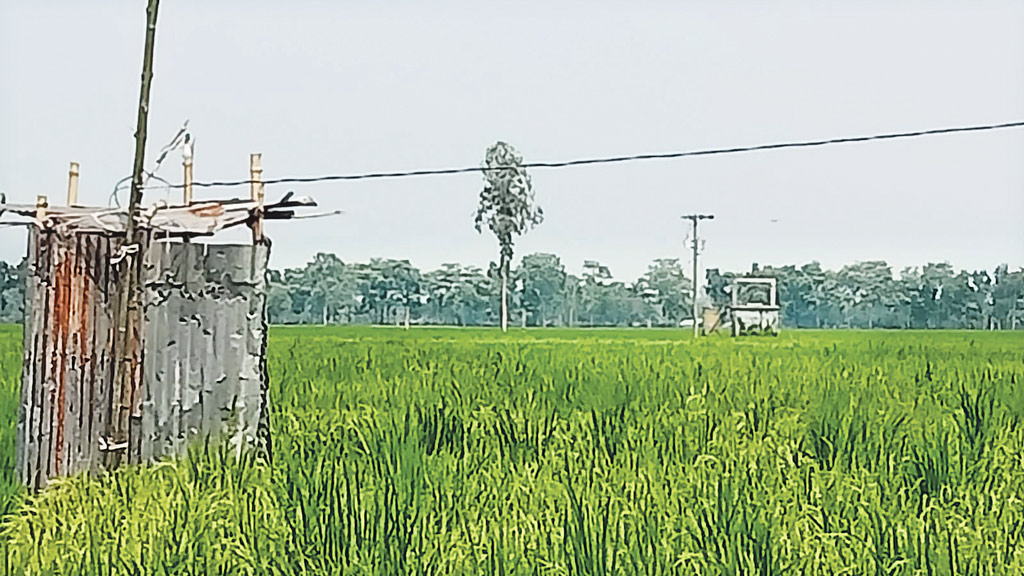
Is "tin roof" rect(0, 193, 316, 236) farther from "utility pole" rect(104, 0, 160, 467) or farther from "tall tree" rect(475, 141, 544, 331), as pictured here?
"tall tree" rect(475, 141, 544, 331)

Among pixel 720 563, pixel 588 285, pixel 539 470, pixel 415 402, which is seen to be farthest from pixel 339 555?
pixel 588 285

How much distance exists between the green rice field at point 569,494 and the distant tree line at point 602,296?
33.3m

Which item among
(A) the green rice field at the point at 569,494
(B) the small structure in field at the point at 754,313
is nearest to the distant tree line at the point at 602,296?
(B) the small structure in field at the point at 754,313

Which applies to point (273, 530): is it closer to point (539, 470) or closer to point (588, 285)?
point (539, 470)

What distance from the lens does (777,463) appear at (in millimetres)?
4289

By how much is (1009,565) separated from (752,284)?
1454 inches

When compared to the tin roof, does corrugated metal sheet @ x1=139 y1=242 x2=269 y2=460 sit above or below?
below

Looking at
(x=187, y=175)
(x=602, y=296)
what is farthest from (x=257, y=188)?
(x=602, y=296)

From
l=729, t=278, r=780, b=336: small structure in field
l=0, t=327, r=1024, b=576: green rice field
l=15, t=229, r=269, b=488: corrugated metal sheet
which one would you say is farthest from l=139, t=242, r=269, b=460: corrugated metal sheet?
l=729, t=278, r=780, b=336: small structure in field

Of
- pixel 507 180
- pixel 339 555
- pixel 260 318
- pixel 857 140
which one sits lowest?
pixel 339 555

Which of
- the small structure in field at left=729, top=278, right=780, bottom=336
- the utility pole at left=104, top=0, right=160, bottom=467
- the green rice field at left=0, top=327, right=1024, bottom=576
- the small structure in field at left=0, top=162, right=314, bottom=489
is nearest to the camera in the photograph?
the green rice field at left=0, top=327, right=1024, bottom=576

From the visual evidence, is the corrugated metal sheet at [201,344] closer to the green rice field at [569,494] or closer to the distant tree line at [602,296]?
the green rice field at [569,494]

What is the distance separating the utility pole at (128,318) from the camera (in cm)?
414

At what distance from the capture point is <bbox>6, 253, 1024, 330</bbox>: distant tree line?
42.6m
